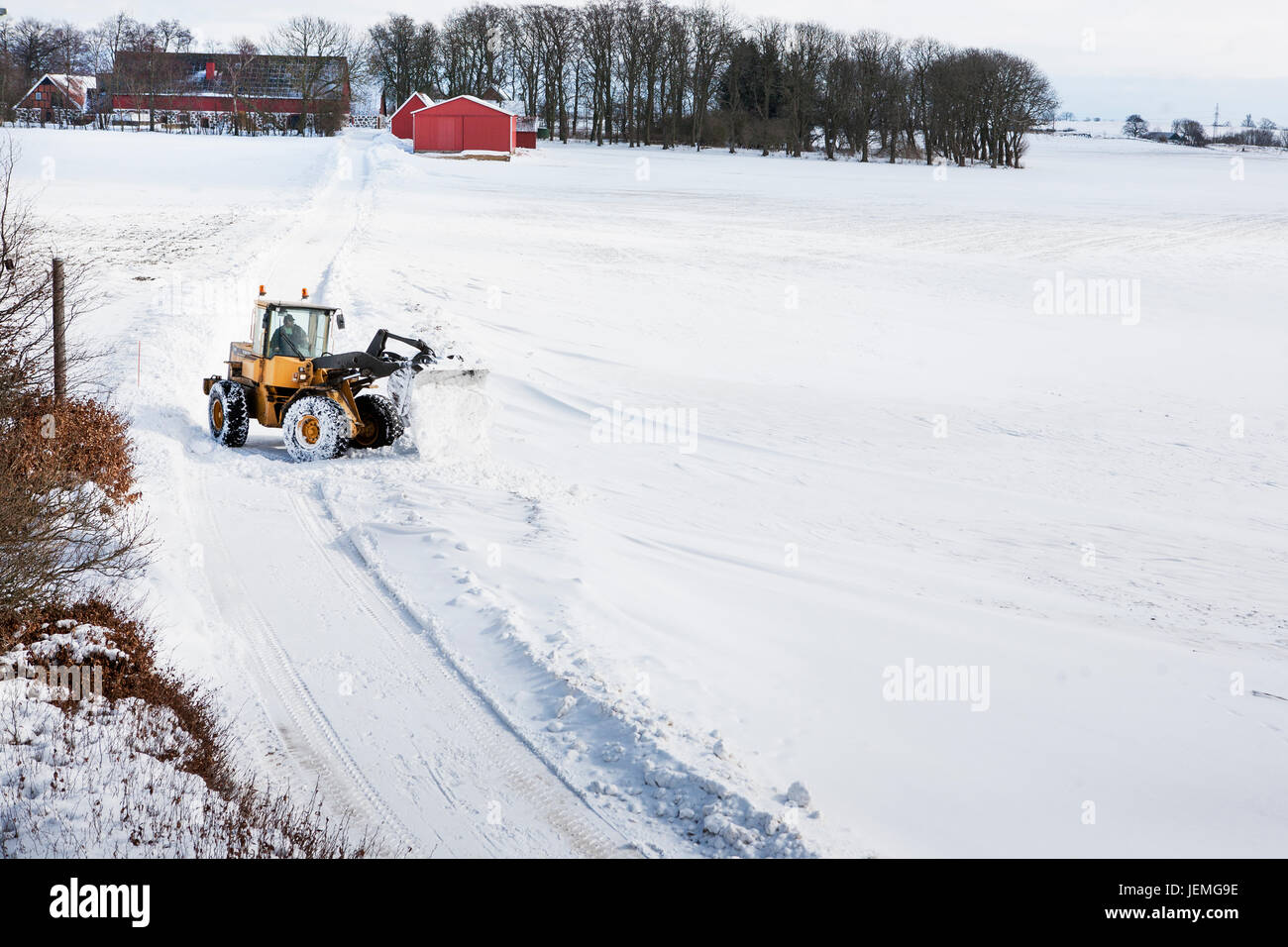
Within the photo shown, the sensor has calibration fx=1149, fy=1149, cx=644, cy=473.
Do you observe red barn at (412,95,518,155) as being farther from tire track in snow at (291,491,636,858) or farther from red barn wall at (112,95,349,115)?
tire track in snow at (291,491,636,858)

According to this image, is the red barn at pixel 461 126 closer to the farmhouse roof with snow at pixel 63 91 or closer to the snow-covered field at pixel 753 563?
the farmhouse roof with snow at pixel 63 91

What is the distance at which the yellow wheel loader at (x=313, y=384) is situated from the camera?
1320cm

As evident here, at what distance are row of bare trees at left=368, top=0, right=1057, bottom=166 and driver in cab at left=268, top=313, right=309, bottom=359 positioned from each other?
248ft

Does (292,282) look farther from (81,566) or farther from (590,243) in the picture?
(81,566)

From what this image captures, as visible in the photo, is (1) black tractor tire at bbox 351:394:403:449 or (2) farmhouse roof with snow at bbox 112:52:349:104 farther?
(2) farmhouse roof with snow at bbox 112:52:349:104

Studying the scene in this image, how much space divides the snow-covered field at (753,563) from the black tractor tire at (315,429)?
330 millimetres

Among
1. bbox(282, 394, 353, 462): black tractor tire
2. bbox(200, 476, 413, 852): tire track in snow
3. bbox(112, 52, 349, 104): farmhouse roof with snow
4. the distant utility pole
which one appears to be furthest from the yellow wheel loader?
bbox(112, 52, 349, 104): farmhouse roof with snow

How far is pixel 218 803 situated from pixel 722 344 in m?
17.4

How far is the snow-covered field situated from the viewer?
7105 millimetres

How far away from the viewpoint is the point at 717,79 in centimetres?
10538

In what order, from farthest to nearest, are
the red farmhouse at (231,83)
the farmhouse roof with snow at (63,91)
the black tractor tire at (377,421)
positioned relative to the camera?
the red farmhouse at (231,83)
the farmhouse roof with snow at (63,91)
the black tractor tire at (377,421)

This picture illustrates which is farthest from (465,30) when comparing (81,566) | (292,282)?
(81,566)

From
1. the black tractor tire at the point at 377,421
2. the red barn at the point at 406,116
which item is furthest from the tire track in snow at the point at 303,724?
the red barn at the point at 406,116
